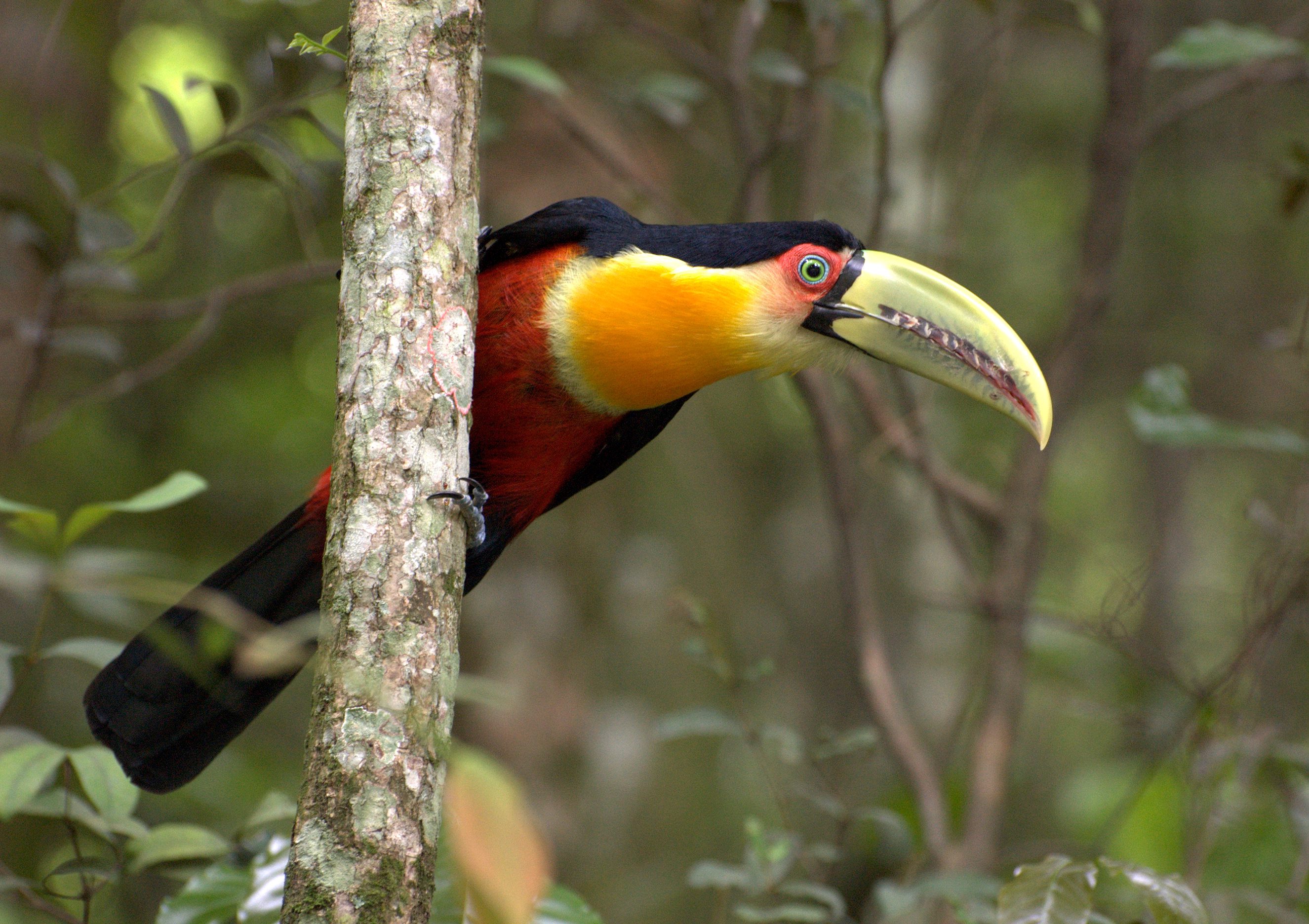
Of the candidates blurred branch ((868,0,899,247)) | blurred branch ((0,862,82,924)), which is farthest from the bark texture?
blurred branch ((868,0,899,247))

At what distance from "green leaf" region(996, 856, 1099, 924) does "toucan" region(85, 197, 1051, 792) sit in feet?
2.85

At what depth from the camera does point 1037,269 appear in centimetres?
630

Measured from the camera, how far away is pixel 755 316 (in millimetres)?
2379

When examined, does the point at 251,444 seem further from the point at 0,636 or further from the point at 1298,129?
the point at 1298,129

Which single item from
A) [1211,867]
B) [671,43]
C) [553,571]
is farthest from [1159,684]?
[671,43]

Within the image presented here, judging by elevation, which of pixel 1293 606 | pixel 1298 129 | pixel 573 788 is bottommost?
pixel 573 788

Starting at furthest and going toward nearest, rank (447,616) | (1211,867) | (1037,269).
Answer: (1037,269) → (1211,867) → (447,616)

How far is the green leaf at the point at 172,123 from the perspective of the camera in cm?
260

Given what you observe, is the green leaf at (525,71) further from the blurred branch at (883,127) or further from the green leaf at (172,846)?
the green leaf at (172,846)

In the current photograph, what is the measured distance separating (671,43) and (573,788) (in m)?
2.28

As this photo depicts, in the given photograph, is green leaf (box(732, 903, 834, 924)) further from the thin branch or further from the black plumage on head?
the thin branch

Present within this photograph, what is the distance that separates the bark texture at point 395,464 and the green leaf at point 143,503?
0.43 meters

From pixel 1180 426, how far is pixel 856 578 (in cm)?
92

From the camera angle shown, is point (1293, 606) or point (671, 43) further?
point (671, 43)
